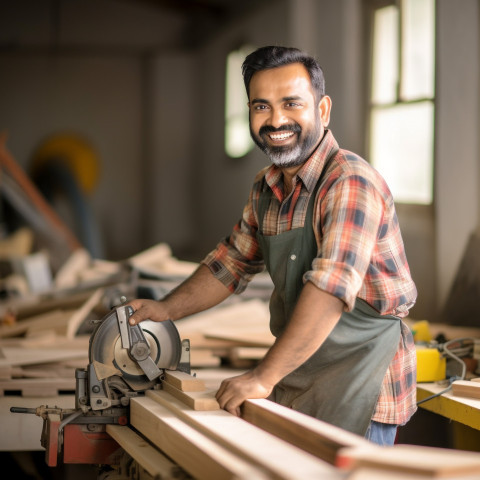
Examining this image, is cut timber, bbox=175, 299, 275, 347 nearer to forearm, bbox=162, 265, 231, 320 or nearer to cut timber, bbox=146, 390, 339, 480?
forearm, bbox=162, 265, 231, 320

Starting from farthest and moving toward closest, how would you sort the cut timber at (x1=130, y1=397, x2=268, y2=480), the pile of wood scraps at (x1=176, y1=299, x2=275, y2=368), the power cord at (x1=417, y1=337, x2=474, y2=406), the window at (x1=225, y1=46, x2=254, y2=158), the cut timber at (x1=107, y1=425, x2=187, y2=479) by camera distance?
1. the window at (x1=225, y1=46, x2=254, y2=158)
2. the pile of wood scraps at (x1=176, y1=299, x2=275, y2=368)
3. the power cord at (x1=417, y1=337, x2=474, y2=406)
4. the cut timber at (x1=107, y1=425, x2=187, y2=479)
5. the cut timber at (x1=130, y1=397, x2=268, y2=480)

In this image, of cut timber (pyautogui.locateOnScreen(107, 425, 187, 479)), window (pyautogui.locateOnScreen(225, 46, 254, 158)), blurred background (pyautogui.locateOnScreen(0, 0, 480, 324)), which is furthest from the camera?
blurred background (pyautogui.locateOnScreen(0, 0, 480, 324))

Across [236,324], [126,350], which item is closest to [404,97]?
[236,324]

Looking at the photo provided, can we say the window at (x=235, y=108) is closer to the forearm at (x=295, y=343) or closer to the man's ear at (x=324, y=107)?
the man's ear at (x=324, y=107)

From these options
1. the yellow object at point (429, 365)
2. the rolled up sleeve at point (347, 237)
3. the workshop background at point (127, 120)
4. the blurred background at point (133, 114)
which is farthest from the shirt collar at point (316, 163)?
the blurred background at point (133, 114)

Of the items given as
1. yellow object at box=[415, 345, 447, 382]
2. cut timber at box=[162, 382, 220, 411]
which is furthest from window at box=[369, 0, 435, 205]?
cut timber at box=[162, 382, 220, 411]

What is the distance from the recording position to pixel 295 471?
1559 millimetres

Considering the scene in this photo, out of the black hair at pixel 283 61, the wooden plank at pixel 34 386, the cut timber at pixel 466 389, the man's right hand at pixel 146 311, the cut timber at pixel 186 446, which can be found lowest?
the wooden plank at pixel 34 386

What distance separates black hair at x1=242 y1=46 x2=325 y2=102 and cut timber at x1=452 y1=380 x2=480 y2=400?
3.79 feet

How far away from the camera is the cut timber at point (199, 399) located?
2.24m

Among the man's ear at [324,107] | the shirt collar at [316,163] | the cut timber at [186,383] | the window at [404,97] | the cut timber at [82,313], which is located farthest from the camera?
the window at [404,97]

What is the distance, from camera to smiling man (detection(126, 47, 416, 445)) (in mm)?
2287

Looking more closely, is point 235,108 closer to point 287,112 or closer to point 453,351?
point 453,351

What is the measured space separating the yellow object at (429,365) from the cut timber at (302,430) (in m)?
1.20
